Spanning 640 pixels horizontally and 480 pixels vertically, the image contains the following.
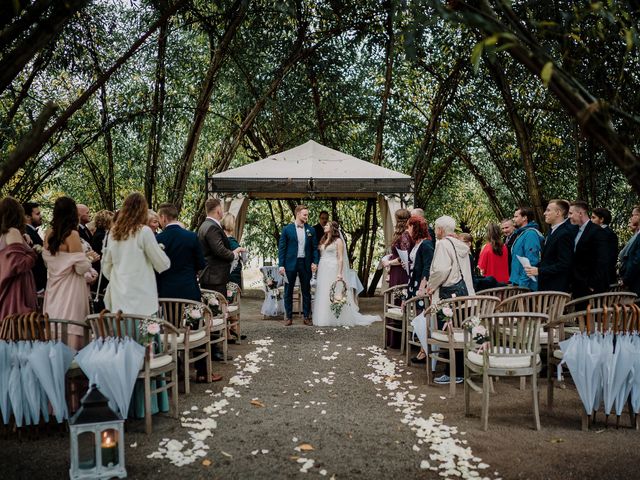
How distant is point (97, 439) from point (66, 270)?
1630 mm

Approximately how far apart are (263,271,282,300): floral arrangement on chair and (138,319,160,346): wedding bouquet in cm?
526

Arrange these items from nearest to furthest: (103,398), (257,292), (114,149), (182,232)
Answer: (103,398) → (182,232) → (114,149) → (257,292)

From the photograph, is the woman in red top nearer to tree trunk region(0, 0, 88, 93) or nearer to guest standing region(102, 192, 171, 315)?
guest standing region(102, 192, 171, 315)

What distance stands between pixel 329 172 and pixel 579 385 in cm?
631

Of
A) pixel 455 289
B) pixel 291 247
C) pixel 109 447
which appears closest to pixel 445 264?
pixel 455 289

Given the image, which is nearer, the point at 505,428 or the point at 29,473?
the point at 29,473

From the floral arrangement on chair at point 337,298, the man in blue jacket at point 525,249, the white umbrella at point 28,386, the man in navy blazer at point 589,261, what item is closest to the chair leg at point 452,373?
the man in navy blazer at point 589,261

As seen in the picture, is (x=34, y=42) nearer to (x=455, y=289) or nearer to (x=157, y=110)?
(x=455, y=289)

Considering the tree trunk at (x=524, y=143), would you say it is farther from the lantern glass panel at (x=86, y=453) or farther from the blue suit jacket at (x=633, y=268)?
the lantern glass panel at (x=86, y=453)

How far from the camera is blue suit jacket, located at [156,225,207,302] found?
4.87 m

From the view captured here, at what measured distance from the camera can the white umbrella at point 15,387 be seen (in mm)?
3682

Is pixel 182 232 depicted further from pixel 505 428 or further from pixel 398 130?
pixel 398 130

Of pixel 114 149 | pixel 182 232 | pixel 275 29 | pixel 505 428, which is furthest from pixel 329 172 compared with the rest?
pixel 505 428

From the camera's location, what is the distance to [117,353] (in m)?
3.76
